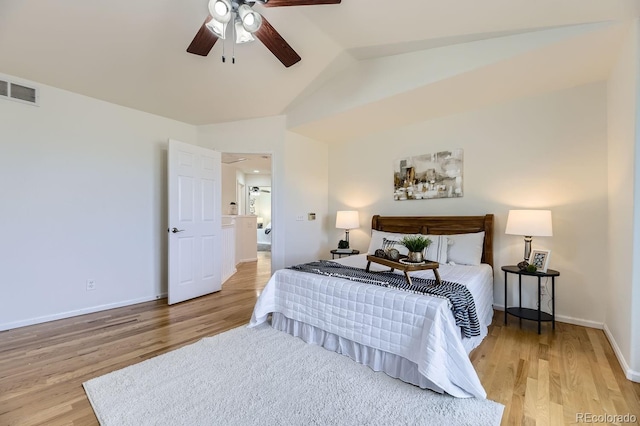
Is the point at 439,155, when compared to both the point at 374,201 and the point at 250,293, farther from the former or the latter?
the point at 250,293

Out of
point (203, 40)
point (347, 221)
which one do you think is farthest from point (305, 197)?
point (203, 40)

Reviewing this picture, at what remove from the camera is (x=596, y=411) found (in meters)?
1.68

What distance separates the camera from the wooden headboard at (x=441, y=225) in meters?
3.40

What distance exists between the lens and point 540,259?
2930 millimetres

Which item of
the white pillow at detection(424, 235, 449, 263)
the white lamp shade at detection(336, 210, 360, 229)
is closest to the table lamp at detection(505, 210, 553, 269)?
the white pillow at detection(424, 235, 449, 263)

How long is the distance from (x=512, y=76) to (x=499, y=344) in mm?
2477

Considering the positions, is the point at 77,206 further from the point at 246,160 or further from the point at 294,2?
the point at 246,160

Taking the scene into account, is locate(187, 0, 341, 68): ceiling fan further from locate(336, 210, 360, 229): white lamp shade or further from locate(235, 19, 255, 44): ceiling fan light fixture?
locate(336, 210, 360, 229): white lamp shade

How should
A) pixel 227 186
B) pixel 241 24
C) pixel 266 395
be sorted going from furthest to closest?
pixel 227 186 < pixel 241 24 < pixel 266 395

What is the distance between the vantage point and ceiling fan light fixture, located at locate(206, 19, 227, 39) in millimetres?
2059

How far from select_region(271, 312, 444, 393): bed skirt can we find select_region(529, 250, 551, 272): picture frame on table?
187cm

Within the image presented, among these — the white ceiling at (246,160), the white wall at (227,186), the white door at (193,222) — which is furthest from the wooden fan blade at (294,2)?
the white wall at (227,186)

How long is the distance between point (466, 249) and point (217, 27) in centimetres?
320
